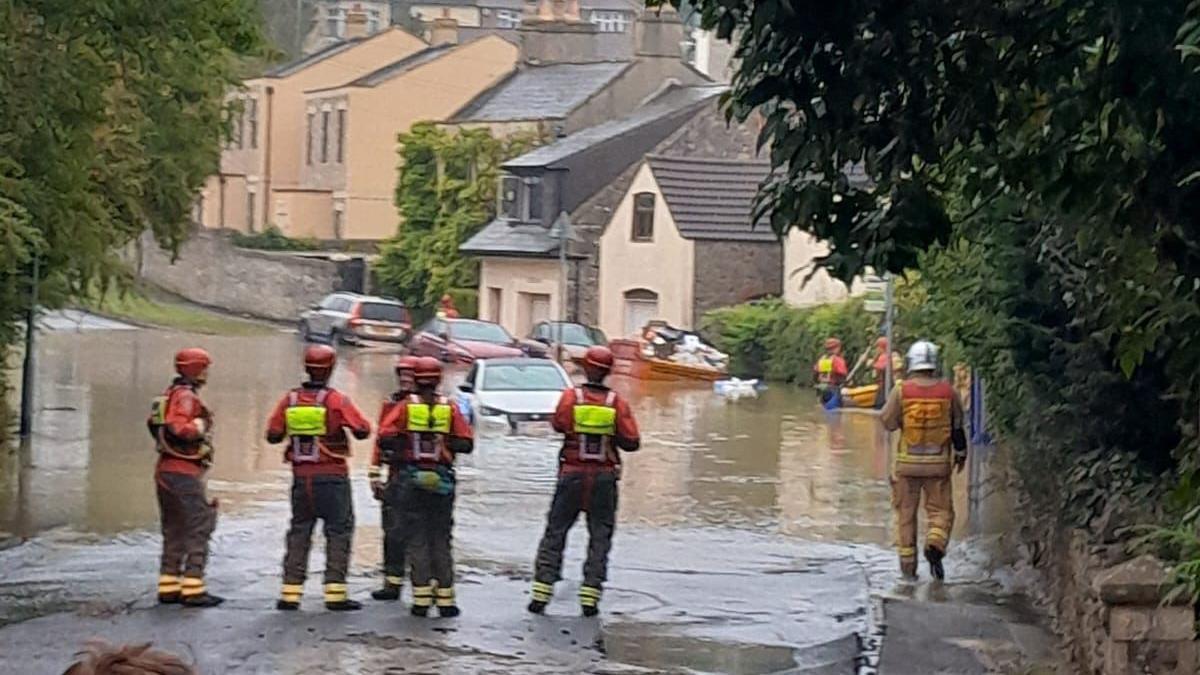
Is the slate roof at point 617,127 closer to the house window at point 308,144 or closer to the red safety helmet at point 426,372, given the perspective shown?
the house window at point 308,144

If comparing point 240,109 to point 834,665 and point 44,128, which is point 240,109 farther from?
point 834,665

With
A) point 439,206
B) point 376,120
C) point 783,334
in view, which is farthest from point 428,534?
point 376,120

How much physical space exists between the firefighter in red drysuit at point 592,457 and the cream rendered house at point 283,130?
227ft

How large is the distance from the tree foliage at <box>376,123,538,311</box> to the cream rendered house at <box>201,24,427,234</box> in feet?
43.8

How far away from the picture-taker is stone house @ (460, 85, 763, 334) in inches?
2419

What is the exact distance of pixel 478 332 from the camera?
5422 cm

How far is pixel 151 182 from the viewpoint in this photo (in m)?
26.5

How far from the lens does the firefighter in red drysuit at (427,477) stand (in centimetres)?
1390

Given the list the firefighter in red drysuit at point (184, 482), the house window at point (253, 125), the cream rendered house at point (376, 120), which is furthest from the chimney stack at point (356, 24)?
the firefighter in red drysuit at point (184, 482)

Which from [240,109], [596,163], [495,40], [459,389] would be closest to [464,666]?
[240,109]

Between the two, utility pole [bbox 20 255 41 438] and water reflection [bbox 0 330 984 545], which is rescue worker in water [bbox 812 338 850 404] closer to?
water reflection [bbox 0 330 984 545]

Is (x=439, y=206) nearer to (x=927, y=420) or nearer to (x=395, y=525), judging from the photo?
(x=927, y=420)

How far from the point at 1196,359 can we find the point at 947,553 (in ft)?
35.7

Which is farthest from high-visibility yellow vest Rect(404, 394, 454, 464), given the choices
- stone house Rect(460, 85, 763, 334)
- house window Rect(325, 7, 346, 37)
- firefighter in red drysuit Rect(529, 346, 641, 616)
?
house window Rect(325, 7, 346, 37)
